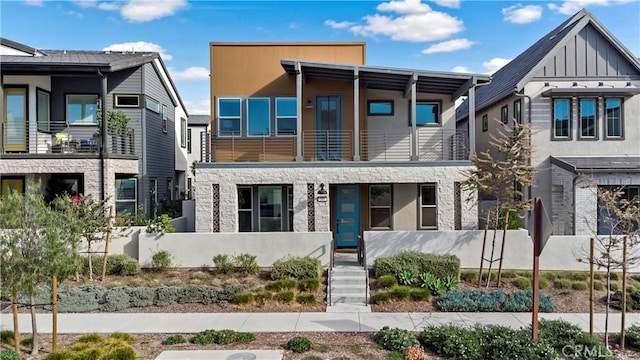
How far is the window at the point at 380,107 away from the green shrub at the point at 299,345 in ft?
35.2

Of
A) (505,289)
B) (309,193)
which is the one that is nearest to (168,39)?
(309,193)

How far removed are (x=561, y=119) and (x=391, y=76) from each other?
25.9 ft

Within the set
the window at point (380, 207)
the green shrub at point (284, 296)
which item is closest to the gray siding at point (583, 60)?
the window at point (380, 207)

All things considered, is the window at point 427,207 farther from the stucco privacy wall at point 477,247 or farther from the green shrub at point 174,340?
the green shrub at point 174,340

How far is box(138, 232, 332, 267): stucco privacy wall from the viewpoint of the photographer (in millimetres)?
13609

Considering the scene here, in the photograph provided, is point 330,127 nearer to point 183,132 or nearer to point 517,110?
point 517,110

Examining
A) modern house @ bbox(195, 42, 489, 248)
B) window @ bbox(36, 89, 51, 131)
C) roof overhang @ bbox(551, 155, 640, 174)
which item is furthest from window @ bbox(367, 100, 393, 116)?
window @ bbox(36, 89, 51, 131)

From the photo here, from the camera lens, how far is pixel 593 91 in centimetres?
1680

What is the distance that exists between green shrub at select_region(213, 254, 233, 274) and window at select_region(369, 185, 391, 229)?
19.7 feet

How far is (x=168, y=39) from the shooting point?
17.2 metres

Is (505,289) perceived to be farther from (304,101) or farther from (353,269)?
(304,101)

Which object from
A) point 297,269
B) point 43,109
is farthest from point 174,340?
point 43,109

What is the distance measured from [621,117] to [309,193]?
13.5 metres

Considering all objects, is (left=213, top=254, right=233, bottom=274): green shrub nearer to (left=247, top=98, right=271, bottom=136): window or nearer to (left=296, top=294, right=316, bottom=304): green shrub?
(left=296, top=294, right=316, bottom=304): green shrub
